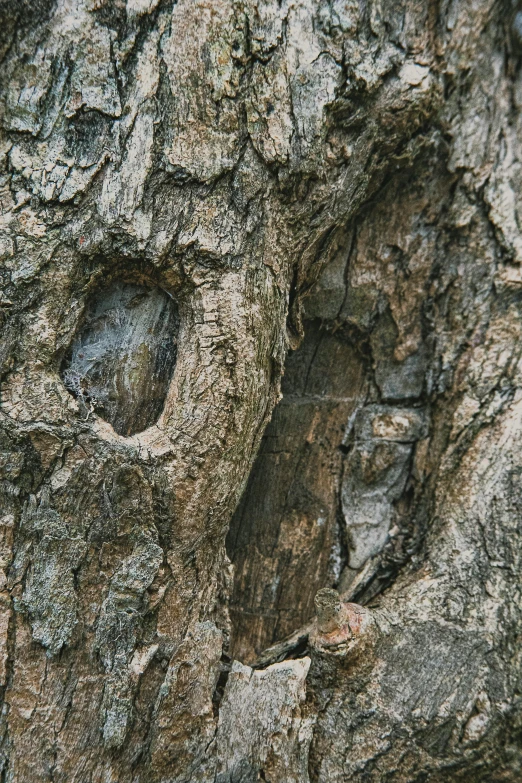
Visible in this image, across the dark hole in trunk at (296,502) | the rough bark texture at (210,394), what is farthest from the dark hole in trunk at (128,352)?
the dark hole in trunk at (296,502)

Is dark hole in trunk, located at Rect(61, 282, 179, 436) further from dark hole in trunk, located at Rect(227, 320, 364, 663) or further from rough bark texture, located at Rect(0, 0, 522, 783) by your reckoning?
dark hole in trunk, located at Rect(227, 320, 364, 663)

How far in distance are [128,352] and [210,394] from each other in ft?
0.78

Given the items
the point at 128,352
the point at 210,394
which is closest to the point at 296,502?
the point at 210,394

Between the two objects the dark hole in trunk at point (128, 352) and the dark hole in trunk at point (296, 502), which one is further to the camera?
the dark hole in trunk at point (296, 502)

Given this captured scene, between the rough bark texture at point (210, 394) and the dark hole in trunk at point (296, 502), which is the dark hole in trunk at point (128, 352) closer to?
the rough bark texture at point (210, 394)

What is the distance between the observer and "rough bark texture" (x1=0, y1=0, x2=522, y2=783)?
1.47m

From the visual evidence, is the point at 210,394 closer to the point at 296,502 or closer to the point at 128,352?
the point at 128,352

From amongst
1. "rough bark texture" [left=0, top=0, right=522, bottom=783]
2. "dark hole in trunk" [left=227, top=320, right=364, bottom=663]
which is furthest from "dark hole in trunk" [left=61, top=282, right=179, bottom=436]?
"dark hole in trunk" [left=227, top=320, right=364, bottom=663]

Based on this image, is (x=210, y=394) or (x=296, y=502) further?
(x=296, y=502)

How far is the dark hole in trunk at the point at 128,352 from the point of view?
1554 millimetres

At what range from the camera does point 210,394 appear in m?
1.54

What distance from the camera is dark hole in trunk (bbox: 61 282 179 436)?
155cm

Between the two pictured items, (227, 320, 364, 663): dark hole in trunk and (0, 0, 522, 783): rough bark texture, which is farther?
(227, 320, 364, 663): dark hole in trunk

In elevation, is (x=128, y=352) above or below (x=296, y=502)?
above
